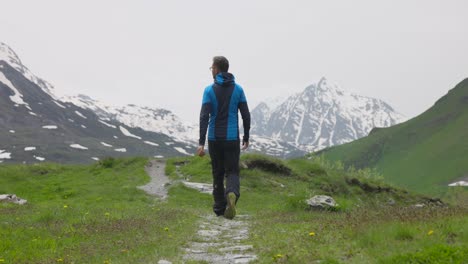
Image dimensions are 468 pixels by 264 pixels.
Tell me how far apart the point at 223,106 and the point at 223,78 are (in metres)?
0.86

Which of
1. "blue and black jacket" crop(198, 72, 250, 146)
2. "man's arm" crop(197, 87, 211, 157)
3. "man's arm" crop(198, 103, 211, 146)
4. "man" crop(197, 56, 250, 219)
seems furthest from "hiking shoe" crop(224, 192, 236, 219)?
"man's arm" crop(198, 103, 211, 146)

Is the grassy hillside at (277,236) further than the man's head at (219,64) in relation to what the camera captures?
No

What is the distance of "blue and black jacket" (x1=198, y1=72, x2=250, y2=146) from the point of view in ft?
44.7

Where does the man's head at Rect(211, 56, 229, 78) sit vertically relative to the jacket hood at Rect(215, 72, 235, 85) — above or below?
above

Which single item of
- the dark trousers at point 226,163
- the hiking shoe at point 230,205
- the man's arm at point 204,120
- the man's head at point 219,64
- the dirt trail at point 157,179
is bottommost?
the dirt trail at point 157,179

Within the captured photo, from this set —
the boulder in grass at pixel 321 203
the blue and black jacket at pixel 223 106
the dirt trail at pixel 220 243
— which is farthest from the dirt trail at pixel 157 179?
the blue and black jacket at pixel 223 106

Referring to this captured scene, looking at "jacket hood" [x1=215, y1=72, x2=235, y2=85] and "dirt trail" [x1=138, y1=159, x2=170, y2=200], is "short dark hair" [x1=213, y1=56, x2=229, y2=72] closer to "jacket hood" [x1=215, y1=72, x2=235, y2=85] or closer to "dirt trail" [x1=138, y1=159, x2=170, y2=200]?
"jacket hood" [x1=215, y1=72, x2=235, y2=85]

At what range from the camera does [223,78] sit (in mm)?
13773

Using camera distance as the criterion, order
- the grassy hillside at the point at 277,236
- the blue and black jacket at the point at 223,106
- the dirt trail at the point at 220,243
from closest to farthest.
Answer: the grassy hillside at the point at 277,236
the dirt trail at the point at 220,243
the blue and black jacket at the point at 223,106

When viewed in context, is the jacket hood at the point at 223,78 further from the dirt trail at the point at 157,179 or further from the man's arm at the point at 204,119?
the dirt trail at the point at 157,179

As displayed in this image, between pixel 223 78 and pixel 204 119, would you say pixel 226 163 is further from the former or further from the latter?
pixel 223 78

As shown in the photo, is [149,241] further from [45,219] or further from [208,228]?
[45,219]

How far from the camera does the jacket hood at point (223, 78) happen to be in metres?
13.7

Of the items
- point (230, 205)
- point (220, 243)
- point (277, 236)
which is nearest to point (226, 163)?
point (230, 205)
